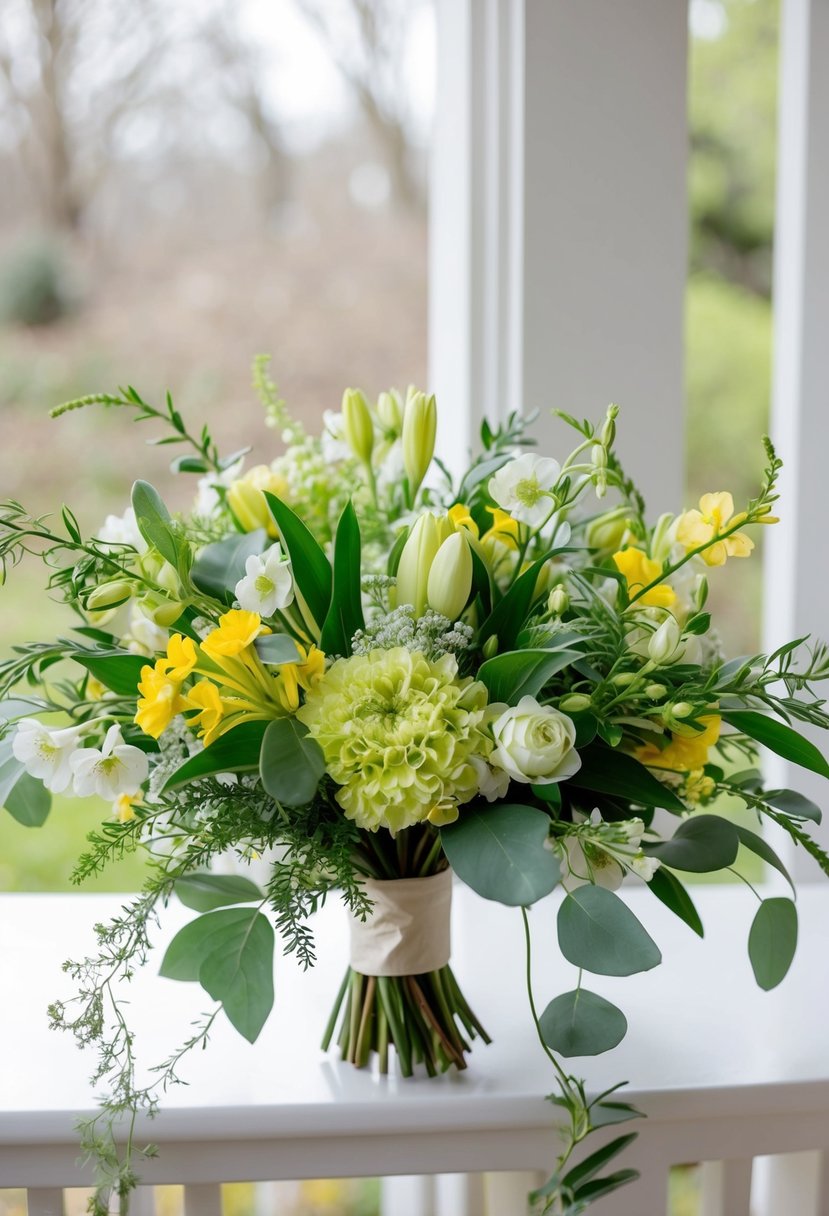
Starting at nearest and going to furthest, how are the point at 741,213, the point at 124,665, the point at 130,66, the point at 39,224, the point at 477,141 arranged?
the point at 124,665 < the point at 477,141 < the point at 130,66 < the point at 39,224 < the point at 741,213

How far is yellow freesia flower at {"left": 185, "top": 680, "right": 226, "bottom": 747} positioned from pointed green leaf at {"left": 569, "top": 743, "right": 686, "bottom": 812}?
0.23 metres

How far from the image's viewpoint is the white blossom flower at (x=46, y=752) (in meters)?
0.62

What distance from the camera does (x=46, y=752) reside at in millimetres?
628

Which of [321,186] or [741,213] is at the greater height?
[741,213]

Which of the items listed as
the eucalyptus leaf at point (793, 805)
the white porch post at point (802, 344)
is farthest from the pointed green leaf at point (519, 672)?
the white porch post at point (802, 344)

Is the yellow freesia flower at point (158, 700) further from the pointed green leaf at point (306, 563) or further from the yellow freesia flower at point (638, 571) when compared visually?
the yellow freesia flower at point (638, 571)

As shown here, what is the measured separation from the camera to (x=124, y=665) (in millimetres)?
656

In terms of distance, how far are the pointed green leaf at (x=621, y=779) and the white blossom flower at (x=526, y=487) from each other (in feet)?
0.53

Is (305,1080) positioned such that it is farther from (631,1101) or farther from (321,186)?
(321,186)

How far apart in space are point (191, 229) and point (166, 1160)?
105 inches

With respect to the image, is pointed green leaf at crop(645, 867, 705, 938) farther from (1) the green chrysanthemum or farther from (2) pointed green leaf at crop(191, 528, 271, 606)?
(2) pointed green leaf at crop(191, 528, 271, 606)

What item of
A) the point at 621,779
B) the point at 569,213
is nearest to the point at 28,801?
the point at 621,779

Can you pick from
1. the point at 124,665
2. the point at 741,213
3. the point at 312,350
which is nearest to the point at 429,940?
the point at 124,665

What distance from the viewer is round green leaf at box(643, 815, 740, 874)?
679mm
